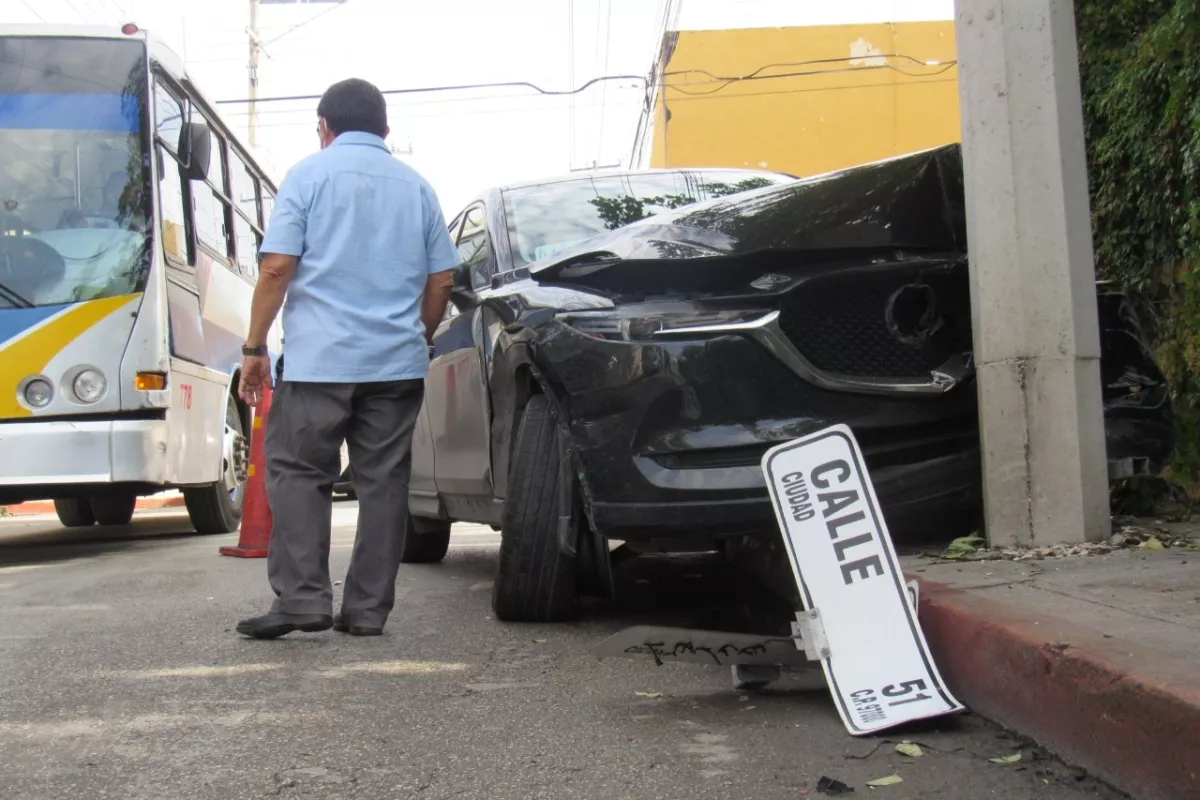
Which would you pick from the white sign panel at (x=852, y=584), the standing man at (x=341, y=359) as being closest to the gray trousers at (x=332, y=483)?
the standing man at (x=341, y=359)

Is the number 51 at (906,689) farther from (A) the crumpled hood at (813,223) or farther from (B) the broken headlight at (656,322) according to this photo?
(A) the crumpled hood at (813,223)

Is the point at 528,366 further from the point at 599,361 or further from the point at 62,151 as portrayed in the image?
the point at 62,151

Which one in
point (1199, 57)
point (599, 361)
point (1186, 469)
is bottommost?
point (1186, 469)

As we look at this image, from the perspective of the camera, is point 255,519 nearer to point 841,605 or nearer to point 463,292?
point 463,292

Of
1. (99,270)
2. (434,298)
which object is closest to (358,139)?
(434,298)

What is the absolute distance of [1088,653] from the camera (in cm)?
239

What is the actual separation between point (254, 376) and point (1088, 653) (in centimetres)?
271

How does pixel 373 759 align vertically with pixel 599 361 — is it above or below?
below

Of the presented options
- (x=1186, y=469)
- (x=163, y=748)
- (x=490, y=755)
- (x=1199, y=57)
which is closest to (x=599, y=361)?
(x=490, y=755)

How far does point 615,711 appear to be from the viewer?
10.1ft

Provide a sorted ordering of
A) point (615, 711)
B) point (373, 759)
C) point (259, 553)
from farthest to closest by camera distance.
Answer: point (259, 553)
point (615, 711)
point (373, 759)

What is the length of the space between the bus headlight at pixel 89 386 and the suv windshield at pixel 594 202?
10.2ft

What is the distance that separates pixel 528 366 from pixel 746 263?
76 cm

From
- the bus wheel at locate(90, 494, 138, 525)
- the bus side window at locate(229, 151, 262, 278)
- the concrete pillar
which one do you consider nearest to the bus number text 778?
the concrete pillar
